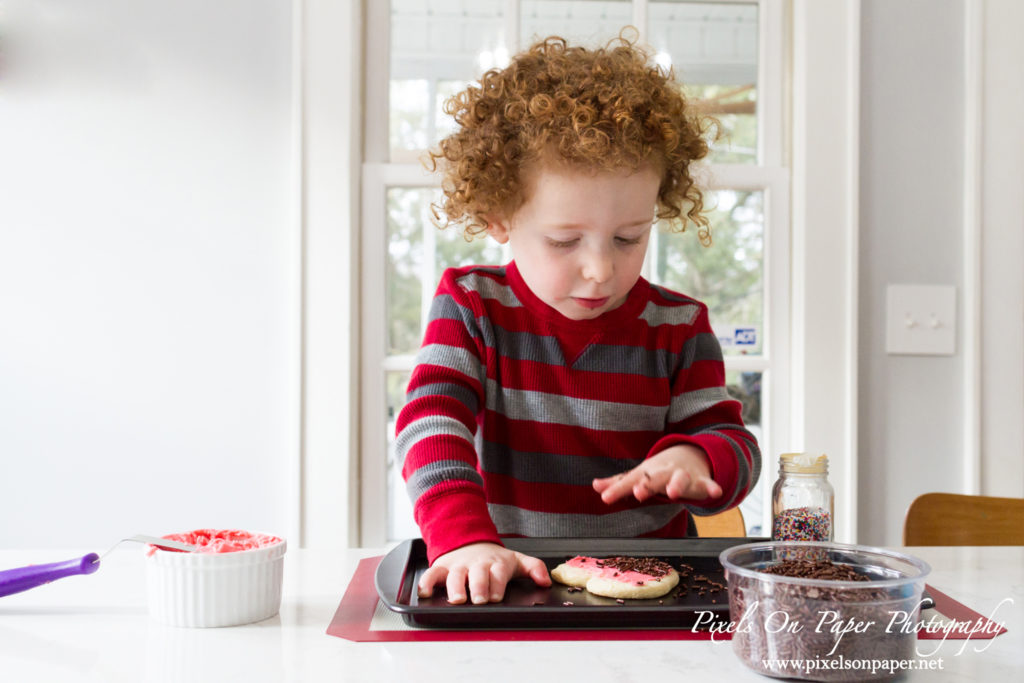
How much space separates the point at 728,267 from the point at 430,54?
0.87 meters

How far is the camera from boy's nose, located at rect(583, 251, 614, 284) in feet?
3.26

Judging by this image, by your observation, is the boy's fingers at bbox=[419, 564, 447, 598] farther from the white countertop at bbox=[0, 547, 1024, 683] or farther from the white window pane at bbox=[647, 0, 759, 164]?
the white window pane at bbox=[647, 0, 759, 164]

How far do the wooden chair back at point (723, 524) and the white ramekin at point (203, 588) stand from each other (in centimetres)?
82

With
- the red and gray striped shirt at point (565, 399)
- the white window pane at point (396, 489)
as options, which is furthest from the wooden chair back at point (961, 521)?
the white window pane at point (396, 489)

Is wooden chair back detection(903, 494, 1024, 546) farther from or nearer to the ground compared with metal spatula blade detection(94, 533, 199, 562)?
nearer to the ground

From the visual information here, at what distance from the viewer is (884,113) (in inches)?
77.0

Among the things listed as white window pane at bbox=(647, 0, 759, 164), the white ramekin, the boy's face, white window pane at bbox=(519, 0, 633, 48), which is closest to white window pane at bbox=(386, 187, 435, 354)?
white window pane at bbox=(519, 0, 633, 48)

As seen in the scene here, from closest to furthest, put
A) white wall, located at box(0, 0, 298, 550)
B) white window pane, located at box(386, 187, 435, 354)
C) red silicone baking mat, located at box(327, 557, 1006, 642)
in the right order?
red silicone baking mat, located at box(327, 557, 1006, 642) → white wall, located at box(0, 0, 298, 550) → white window pane, located at box(386, 187, 435, 354)

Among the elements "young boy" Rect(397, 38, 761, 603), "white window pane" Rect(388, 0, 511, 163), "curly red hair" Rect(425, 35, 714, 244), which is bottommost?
"young boy" Rect(397, 38, 761, 603)

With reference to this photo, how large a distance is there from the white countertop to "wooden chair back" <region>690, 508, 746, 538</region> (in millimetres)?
565

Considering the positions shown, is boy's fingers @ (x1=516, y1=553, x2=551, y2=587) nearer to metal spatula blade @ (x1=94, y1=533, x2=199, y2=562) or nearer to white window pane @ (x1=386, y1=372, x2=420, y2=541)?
metal spatula blade @ (x1=94, y1=533, x2=199, y2=562)

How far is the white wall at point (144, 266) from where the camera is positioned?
190 cm

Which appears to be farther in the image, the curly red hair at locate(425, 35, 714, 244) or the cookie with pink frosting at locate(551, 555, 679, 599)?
the curly red hair at locate(425, 35, 714, 244)

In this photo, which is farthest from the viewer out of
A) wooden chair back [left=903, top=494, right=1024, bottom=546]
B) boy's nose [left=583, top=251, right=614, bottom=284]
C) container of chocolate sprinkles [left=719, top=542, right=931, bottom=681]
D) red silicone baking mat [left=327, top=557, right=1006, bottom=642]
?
wooden chair back [left=903, top=494, right=1024, bottom=546]
